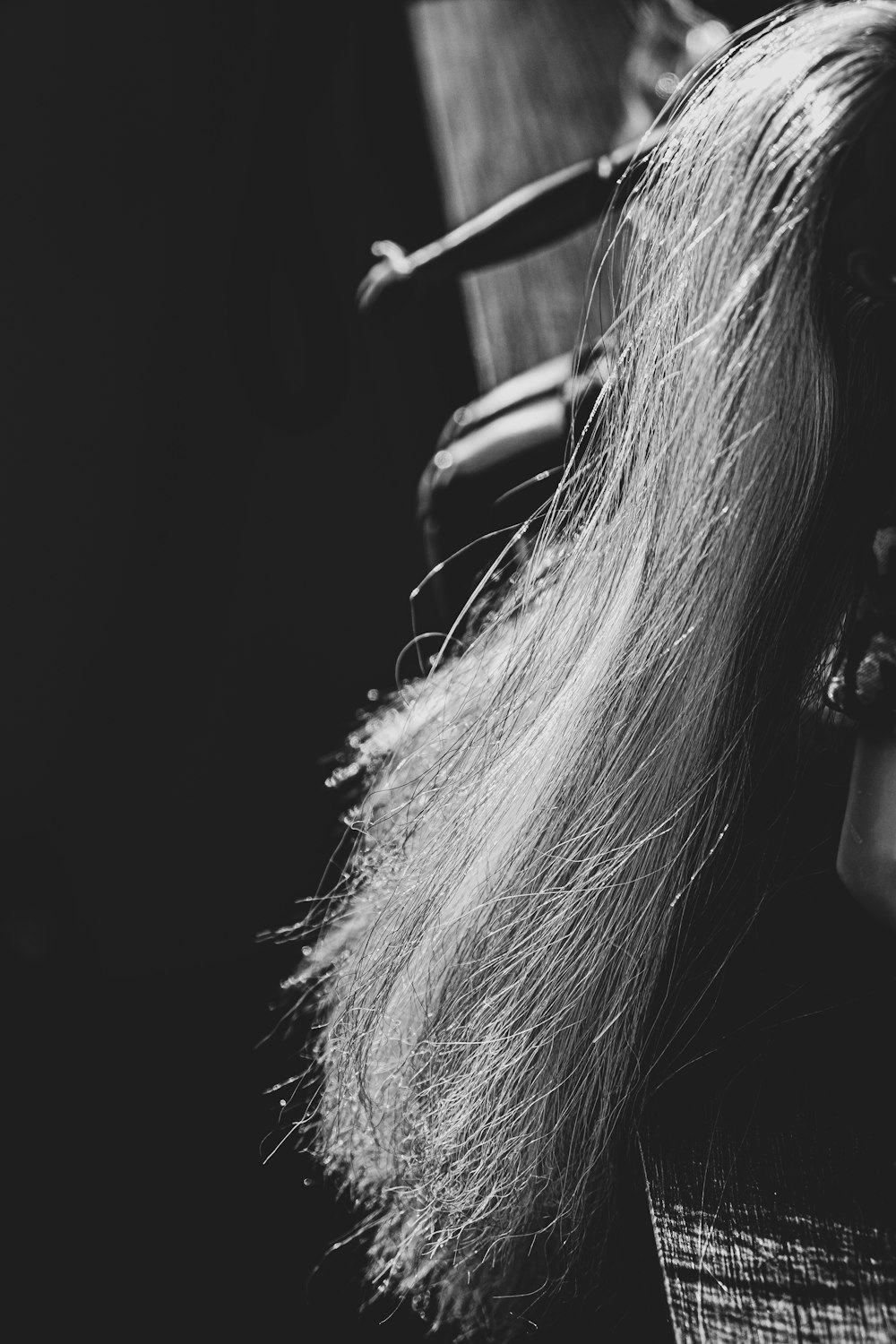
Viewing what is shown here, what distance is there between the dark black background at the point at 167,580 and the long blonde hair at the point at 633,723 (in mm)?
672

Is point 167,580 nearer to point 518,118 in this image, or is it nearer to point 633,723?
point 518,118

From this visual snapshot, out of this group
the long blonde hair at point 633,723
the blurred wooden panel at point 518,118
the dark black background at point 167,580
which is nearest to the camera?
the long blonde hair at point 633,723

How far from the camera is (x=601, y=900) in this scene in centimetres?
32

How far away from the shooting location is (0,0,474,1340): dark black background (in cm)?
108

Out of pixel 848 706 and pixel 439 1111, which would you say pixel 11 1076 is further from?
pixel 848 706

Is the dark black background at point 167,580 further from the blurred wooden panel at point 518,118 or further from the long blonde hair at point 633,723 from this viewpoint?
the long blonde hair at point 633,723

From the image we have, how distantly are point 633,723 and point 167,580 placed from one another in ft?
3.98

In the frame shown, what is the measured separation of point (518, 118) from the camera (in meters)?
0.91

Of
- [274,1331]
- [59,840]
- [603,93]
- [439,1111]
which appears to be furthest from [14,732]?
[439,1111]

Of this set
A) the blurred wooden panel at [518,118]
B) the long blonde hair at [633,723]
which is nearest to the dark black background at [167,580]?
the blurred wooden panel at [518,118]

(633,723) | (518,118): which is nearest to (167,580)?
(518,118)

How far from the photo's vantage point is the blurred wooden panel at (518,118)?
2.35 feet

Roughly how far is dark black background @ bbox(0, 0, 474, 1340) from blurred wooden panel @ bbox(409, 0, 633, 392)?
0.34 feet

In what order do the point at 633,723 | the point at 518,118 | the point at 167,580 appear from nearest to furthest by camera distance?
the point at 633,723, the point at 518,118, the point at 167,580
